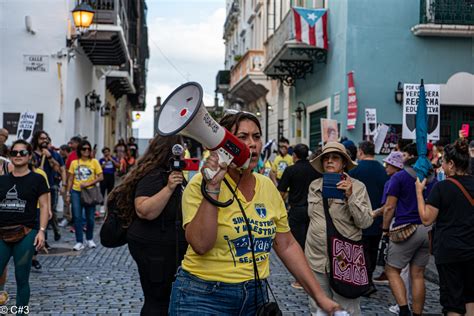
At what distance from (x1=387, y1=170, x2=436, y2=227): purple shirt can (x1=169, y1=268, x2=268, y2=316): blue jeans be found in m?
3.73

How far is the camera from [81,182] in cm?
1069

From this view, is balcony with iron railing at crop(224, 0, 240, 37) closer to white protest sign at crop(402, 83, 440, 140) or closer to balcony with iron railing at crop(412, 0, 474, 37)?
balcony with iron railing at crop(412, 0, 474, 37)

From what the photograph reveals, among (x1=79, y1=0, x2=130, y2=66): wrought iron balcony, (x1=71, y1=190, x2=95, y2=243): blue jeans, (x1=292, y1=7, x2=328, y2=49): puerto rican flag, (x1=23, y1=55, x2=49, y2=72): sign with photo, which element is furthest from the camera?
(x1=79, y1=0, x2=130, y2=66): wrought iron balcony

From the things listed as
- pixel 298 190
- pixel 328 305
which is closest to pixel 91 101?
pixel 298 190

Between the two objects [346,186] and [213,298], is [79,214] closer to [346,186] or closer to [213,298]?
[346,186]

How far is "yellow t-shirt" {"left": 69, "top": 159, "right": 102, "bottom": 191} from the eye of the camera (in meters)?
10.7

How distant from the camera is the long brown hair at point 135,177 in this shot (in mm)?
4250

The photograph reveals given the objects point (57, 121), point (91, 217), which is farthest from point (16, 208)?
point (57, 121)

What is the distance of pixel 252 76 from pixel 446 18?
41.6ft

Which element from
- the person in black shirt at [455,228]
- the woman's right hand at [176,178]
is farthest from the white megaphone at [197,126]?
the person in black shirt at [455,228]

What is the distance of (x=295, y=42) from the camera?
1736 cm

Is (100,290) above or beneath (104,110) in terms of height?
beneath

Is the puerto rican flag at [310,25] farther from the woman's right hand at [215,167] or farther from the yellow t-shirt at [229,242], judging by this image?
the woman's right hand at [215,167]

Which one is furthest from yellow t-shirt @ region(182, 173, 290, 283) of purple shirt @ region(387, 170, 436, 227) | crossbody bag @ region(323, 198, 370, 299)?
purple shirt @ region(387, 170, 436, 227)
